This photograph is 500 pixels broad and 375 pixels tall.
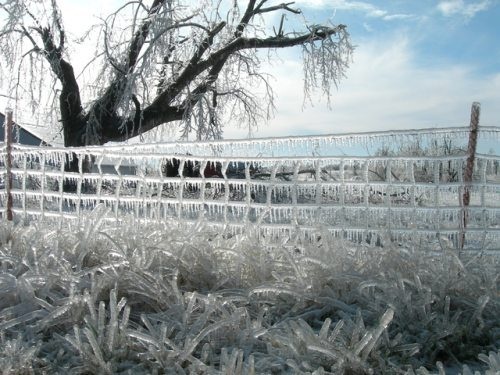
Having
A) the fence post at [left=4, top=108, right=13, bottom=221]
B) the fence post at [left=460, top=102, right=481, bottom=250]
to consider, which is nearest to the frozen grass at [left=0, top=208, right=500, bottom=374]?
the fence post at [left=460, top=102, right=481, bottom=250]

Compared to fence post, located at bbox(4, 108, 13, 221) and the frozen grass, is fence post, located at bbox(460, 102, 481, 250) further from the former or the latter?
fence post, located at bbox(4, 108, 13, 221)

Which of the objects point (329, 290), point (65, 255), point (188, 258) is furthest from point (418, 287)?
point (65, 255)

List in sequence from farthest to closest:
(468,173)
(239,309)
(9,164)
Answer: (9,164) → (468,173) → (239,309)

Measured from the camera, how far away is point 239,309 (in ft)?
7.87

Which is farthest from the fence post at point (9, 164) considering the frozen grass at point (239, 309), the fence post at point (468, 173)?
the fence post at point (468, 173)

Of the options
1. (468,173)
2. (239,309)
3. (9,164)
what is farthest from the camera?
(9,164)

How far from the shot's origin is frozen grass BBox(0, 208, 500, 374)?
84.7 inches

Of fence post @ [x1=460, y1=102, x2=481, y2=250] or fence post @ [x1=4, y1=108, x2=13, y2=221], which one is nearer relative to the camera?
fence post @ [x1=460, y1=102, x2=481, y2=250]

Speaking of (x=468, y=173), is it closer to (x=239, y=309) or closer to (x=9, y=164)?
(x=239, y=309)

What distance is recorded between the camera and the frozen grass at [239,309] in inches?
84.7

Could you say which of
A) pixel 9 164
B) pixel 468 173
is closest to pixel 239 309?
pixel 468 173

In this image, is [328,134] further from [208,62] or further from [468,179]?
[208,62]

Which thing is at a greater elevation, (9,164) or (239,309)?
(9,164)

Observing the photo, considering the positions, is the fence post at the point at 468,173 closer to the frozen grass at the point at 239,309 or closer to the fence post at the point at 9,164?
the frozen grass at the point at 239,309
